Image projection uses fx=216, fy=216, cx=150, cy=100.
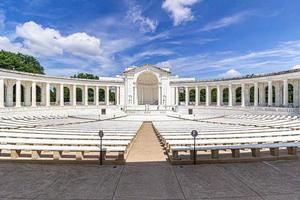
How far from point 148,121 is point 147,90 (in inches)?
1481

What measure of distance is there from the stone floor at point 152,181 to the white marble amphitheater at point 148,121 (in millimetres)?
753

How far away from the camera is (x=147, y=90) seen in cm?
7119

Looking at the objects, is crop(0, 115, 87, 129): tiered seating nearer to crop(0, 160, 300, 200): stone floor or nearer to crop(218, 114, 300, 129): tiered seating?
crop(0, 160, 300, 200): stone floor

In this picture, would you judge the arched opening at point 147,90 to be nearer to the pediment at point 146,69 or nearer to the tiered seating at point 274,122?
the pediment at point 146,69

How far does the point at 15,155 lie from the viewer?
9391mm

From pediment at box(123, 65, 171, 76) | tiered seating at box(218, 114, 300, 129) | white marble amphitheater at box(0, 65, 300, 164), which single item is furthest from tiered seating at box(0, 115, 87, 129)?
pediment at box(123, 65, 171, 76)

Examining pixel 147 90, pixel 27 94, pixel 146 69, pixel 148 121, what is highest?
pixel 146 69

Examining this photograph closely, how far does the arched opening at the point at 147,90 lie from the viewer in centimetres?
6950

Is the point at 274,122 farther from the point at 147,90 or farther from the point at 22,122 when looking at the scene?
the point at 147,90

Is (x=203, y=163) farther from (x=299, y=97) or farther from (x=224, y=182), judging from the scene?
(x=299, y=97)

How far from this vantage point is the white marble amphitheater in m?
9.73

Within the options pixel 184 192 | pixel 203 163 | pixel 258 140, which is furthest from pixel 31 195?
pixel 258 140

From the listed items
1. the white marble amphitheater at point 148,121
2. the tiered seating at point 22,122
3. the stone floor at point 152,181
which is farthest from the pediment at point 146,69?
the stone floor at point 152,181

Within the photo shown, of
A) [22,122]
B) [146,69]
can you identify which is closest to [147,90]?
[146,69]
